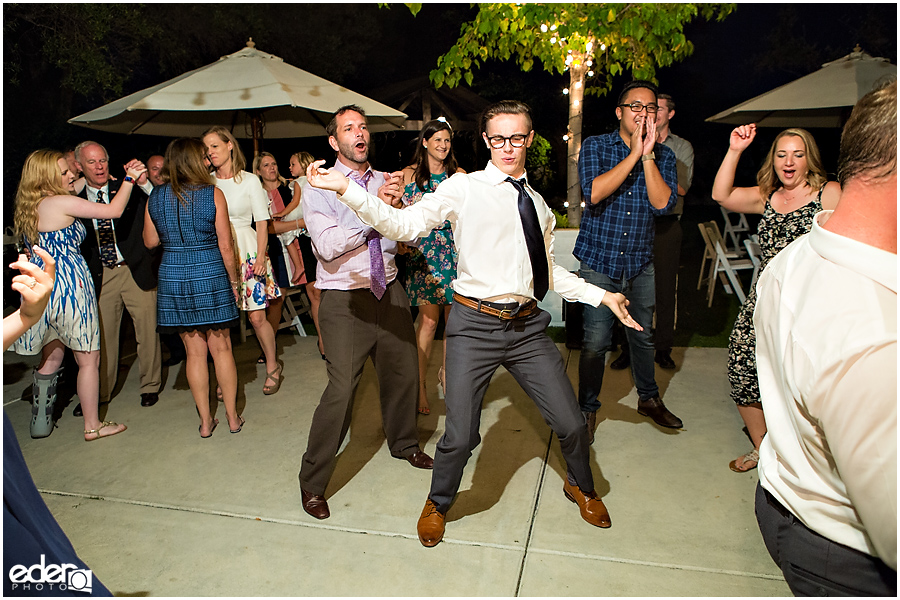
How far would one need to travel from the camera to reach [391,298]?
341cm

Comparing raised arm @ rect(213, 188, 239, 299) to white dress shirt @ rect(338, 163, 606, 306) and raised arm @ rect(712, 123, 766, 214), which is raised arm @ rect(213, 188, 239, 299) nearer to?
white dress shirt @ rect(338, 163, 606, 306)

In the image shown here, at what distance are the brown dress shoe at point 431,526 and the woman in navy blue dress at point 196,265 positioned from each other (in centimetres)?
185

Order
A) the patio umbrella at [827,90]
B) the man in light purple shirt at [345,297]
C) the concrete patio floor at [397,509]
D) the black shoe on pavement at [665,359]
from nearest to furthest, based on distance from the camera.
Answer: the concrete patio floor at [397,509] < the man in light purple shirt at [345,297] < the black shoe on pavement at [665,359] < the patio umbrella at [827,90]

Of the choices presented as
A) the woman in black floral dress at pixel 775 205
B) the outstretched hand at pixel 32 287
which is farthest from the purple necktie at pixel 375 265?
the woman in black floral dress at pixel 775 205

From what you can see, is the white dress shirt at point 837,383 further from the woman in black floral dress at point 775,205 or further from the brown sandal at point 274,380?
the brown sandal at point 274,380

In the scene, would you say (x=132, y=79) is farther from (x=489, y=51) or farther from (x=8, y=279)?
(x=489, y=51)

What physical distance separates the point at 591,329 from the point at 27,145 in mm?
13268

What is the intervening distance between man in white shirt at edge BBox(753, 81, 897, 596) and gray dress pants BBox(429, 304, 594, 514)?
1391mm

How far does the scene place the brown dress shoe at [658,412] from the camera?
4.09 m

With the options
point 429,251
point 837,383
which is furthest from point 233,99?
point 837,383

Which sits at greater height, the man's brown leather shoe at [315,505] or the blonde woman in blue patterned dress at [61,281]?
the blonde woman in blue patterned dress at [61,281]

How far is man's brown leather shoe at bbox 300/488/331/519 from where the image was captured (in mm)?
3150

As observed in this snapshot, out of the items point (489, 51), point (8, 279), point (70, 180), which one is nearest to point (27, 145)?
point (8, 279)

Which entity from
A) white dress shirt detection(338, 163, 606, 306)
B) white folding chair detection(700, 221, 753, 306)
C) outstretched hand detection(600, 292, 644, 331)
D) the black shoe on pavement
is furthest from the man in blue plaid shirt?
white folding chair detection(700, 221, 753, 306)
